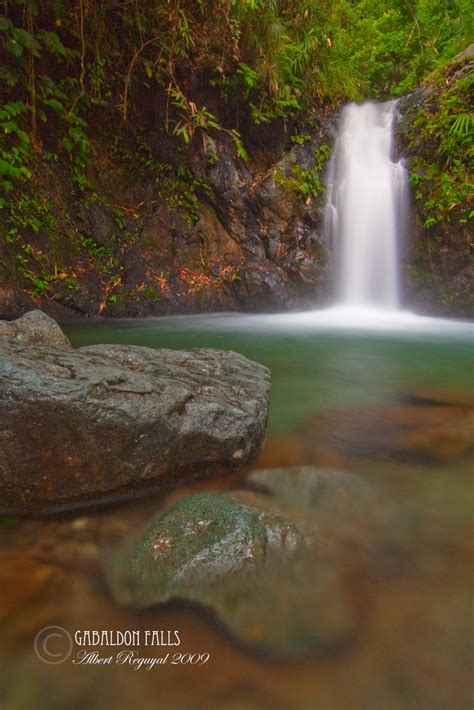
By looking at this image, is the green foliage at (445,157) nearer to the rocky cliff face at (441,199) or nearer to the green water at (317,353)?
the rocky cliff face at (441,199)

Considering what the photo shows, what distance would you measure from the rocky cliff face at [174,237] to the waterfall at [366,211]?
0.39m

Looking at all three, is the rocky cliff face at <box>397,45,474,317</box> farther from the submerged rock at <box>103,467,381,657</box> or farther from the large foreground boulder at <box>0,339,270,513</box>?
the submerged rock at <box>103,467,381,657</box>

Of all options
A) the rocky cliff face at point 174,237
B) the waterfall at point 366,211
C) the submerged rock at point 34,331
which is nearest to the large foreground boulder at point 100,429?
the submerged rock at point 34,331

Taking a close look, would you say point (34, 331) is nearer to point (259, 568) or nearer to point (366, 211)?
point (259, 568)

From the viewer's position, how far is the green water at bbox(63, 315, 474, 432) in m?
3.66

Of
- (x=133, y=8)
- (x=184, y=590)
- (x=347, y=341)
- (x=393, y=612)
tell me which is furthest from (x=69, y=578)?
(x=133, y=8)

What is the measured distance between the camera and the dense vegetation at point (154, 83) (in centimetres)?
601

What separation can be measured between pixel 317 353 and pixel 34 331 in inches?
135

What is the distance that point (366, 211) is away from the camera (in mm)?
8703

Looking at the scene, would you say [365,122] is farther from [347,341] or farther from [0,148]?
[0,148]

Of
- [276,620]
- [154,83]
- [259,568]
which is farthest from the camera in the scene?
[154,83]

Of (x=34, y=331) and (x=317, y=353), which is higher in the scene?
(x=34, y=331)

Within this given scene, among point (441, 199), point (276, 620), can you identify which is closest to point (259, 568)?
point (276, 620)

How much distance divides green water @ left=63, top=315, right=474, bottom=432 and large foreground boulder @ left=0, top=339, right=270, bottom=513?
2.79 ft
